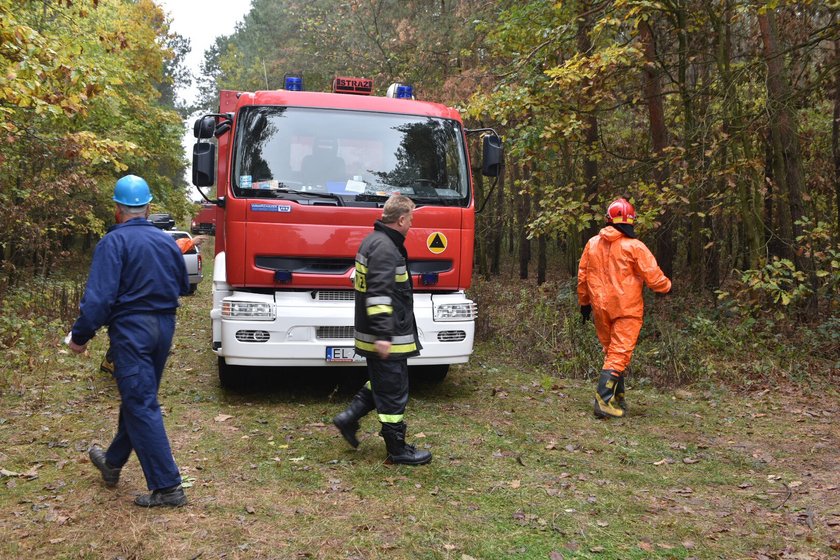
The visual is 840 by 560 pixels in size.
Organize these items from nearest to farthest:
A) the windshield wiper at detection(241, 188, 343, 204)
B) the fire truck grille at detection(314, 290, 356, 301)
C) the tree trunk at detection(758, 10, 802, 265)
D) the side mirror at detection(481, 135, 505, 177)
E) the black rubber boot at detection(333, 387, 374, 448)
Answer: the black rubber boot at detection(333, 387, 374, 448), the windshield wiper at detection(241, 188, 343, 204), the fire truck grille at detection(314, 290, 356, 301), the side mirror at detection(481, 135, 505, 177), the tree trunk at detection(758, 10, 802, 265)

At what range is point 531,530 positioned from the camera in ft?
14.2

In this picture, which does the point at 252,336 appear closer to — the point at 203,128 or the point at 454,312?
the point at 454,312

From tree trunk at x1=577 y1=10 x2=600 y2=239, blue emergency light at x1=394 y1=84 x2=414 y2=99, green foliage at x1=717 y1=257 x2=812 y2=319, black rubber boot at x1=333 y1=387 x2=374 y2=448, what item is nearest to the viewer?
black rubber boot at x1=333 y1=387 x2=374 y2=448

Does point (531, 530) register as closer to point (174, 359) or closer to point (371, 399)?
point (371, 399)

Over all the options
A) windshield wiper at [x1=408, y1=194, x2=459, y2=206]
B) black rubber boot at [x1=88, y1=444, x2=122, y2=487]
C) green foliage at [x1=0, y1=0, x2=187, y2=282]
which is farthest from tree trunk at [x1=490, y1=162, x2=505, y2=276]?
black rubber boot at [x1=88, y1=444, x2=122, y2=487]

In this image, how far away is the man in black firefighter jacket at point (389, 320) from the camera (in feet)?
17.1

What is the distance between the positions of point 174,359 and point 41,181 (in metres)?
5.78

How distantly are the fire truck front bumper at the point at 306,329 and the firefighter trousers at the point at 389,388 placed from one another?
150cm

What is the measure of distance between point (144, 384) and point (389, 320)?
167cm

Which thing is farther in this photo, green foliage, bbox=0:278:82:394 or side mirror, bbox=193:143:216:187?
green foliage, bbox=0:278:82:394

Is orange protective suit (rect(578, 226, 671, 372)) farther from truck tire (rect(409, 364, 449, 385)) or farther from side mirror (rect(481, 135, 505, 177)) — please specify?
truck tire (rect(409, 364, 449, 385))

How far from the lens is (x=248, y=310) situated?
6.74 m

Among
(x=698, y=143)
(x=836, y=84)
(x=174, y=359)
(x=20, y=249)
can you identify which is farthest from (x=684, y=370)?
(x=20, y=249)

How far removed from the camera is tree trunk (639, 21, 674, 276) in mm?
11250
